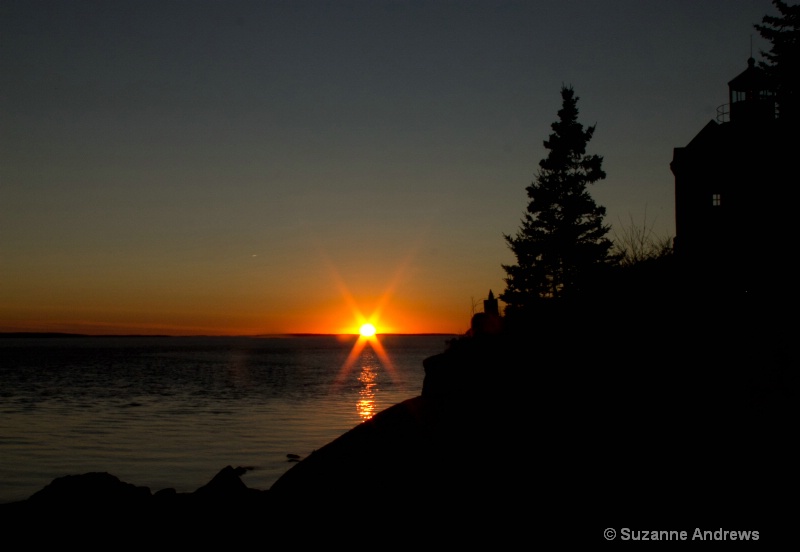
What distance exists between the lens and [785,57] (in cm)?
2694

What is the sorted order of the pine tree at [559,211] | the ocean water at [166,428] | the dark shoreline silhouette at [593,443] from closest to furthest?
the dark shoreline silhouette at [593,443] → the ocean water at [166,428] → the pine tree at [559,211]

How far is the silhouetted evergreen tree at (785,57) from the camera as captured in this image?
26.3 m

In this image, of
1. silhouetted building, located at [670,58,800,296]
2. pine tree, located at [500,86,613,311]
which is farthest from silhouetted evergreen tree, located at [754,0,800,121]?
pine tree, located at [500,86,613,311]

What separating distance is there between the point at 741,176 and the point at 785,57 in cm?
457

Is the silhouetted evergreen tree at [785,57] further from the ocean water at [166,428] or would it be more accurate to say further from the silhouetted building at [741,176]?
the ocean water at [166,428]

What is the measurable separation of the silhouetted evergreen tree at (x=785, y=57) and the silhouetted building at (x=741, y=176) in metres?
0.79

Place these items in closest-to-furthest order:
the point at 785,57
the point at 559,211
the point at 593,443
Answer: the point at 593,443
the point at 785,57
the point at 559,211

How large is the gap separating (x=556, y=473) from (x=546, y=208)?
1457 inches

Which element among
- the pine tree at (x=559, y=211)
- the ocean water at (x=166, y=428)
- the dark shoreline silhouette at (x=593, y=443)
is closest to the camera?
the dark shoreline silhouette at (x=593, y=443)

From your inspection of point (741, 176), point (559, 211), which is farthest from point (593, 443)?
point (559, 211)

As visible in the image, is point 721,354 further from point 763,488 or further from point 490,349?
point 490,349

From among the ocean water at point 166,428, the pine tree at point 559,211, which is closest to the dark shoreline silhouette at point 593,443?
the ocean water at point 166,428

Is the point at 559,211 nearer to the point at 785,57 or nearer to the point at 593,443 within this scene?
the point at 785,57

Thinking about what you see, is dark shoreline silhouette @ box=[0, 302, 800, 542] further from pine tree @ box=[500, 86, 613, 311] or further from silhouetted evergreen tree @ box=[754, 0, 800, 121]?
pine tree @ box=[500, 86, 613, 311]
